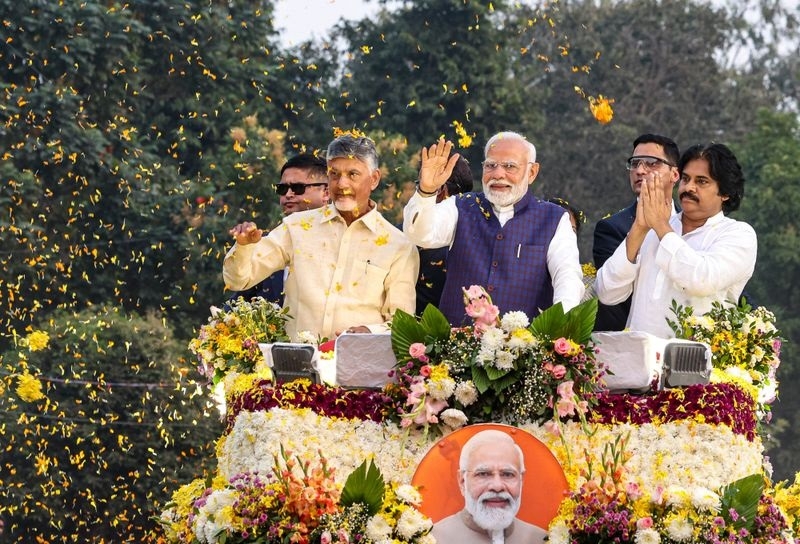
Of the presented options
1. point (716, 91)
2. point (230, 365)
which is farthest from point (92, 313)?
point (716, 91)

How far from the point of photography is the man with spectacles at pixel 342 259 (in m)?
9.88

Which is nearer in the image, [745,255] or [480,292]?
[480,292]

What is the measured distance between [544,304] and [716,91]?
123 ft

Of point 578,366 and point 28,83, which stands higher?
point 28,83

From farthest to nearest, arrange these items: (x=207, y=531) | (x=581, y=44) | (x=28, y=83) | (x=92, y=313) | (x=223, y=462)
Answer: (x=581, y=44) < (x=28, y=83) < (x=92, y=313) < (x=223, y=462) < (x=207, y=531)

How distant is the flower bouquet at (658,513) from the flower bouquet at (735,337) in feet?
3.47

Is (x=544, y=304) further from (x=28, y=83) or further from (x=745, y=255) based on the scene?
(x=28, y=83)

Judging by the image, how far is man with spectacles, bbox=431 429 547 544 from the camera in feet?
27.9

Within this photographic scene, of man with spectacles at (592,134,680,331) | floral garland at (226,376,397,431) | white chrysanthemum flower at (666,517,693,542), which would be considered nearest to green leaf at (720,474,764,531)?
white chrysanthemum flower at (666,517,693,542)

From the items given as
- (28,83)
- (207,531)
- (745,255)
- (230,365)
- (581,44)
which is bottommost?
(207,531)

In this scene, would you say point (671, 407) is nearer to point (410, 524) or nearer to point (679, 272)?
point (679, 272)

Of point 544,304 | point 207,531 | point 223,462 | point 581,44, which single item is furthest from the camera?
point 581,44

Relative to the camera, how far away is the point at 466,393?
857cm

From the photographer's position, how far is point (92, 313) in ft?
88.5
